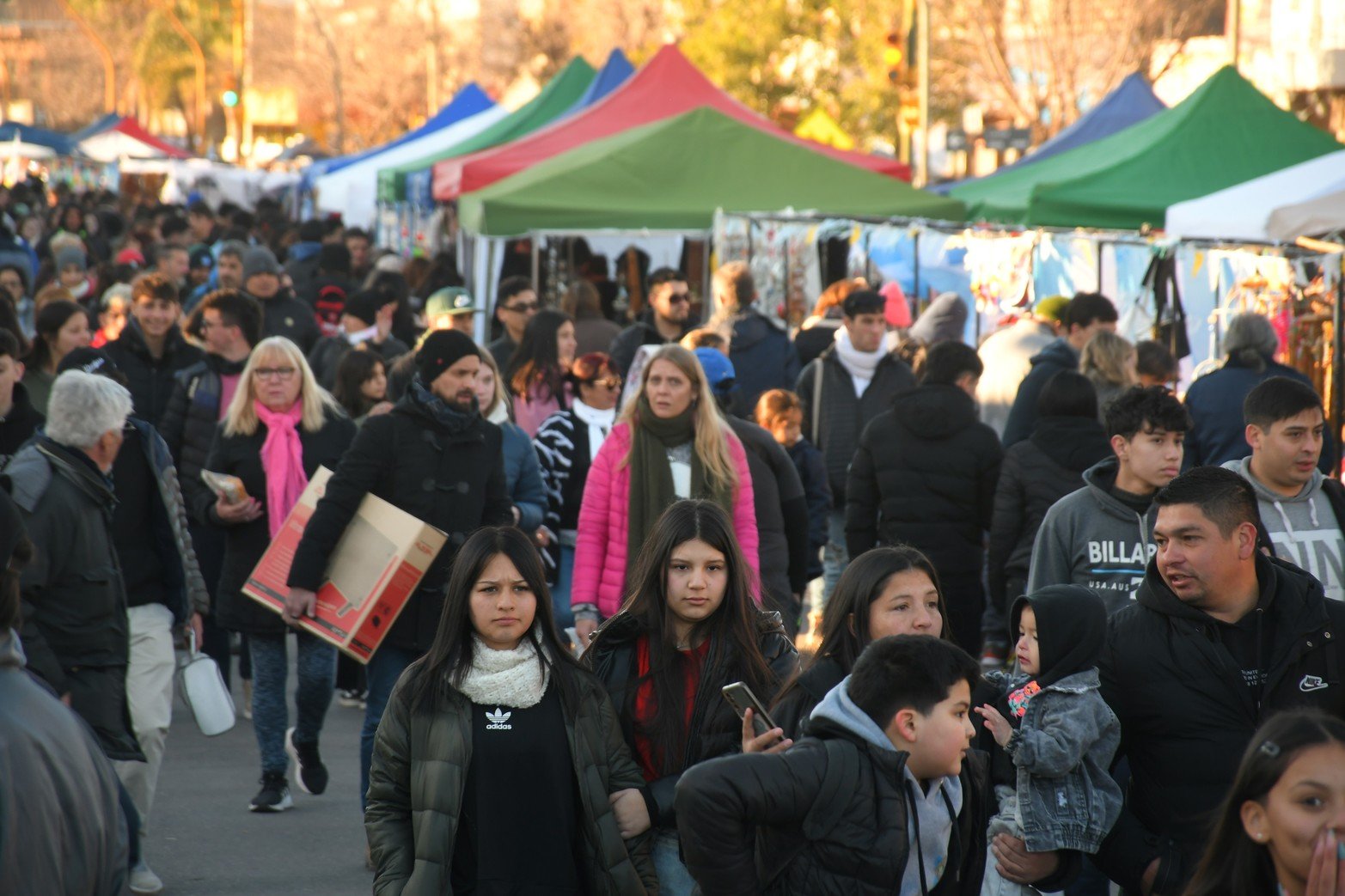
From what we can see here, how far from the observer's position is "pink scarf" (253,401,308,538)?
7.25m

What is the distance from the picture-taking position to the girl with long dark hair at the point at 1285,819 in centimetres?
269

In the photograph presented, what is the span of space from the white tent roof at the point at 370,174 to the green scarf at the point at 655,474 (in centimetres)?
2056

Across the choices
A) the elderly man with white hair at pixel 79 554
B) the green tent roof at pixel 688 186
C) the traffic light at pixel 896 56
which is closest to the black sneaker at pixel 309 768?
the elderly man with white hair at pixel 79 554

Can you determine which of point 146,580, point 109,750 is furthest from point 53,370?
point 109,750

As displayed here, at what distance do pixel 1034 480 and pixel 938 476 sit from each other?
697 millimetres

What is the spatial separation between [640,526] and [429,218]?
19060 mm

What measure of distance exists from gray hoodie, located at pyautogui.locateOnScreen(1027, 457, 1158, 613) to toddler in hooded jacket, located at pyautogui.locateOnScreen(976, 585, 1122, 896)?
1.47 metres

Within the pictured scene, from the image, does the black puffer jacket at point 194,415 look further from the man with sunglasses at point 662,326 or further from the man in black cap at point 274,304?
the man in black cap at point 274,304

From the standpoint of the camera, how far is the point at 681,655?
4371 mm

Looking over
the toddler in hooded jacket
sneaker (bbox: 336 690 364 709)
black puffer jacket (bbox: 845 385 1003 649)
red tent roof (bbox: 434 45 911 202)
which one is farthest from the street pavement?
red tent roof (bbox: 434 45 911 202)

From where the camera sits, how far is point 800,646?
31.5 feet

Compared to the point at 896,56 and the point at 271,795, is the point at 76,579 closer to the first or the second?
the point at 271,795

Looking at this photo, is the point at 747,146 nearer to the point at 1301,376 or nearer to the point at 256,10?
the point at 1301,376

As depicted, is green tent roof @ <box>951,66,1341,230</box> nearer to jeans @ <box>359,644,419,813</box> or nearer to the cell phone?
jeans @ <box>359,644,419,813</box>
